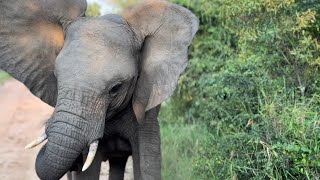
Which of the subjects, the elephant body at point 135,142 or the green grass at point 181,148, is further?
the green grass at point 181,148

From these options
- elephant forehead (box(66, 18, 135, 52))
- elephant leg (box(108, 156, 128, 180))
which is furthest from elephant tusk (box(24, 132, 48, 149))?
elephant leg (box(108, 156, 128, 180))

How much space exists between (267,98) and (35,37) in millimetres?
1989

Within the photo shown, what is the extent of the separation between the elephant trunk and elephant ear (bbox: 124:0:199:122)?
0.61m

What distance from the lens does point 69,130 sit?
14.3 feet

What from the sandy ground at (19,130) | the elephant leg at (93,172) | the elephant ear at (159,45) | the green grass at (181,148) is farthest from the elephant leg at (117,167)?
the sandy ground at (19,130)

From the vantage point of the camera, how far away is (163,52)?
511 centimetres

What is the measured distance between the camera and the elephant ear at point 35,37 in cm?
519

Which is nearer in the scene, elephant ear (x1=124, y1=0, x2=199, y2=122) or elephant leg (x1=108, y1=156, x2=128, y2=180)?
elephant ear (x1=124, y1=0, x2=199, y2=122)

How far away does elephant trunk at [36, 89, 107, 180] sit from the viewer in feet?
14.3

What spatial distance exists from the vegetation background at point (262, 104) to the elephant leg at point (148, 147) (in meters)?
0.63

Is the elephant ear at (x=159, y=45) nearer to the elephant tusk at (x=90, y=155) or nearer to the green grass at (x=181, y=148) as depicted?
the elephant tusk at (x=90, y=155)

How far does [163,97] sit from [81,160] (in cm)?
86

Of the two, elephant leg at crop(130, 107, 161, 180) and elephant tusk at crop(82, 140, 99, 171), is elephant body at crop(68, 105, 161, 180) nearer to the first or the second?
elephant leg at crop(130, 107, 161, 180)

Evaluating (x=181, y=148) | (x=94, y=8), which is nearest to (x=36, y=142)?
(x=181, y=148)
